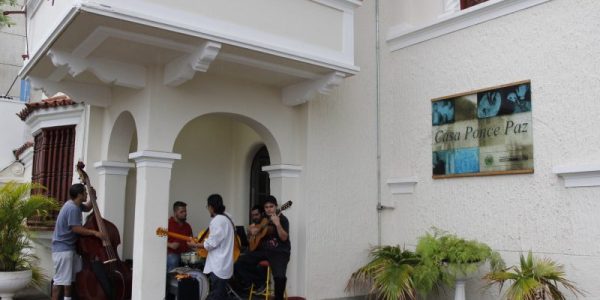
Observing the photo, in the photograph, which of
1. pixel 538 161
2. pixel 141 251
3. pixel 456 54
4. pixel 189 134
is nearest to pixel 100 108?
pixel 189 134

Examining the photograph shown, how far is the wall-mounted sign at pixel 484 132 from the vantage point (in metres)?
6.97

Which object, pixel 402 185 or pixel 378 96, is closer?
pixel 402 185

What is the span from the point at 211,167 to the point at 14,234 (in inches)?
130

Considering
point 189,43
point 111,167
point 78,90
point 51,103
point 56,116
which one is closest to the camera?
point 189,43

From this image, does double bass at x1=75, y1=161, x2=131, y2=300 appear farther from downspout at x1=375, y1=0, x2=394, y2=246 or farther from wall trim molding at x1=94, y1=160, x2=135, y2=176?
downspout at x1=375, y1=0, x2=394, y2=246

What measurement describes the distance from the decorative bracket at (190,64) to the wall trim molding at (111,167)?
5.97ft

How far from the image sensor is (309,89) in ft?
24.9

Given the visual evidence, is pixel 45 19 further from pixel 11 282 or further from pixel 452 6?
pixel 452 6

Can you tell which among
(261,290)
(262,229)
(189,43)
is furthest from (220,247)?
(189,43)

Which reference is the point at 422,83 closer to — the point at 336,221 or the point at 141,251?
the point at 336,221

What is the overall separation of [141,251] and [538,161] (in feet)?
16.4

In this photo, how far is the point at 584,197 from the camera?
6297 mm

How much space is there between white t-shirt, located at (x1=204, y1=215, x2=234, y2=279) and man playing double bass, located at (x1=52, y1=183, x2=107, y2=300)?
5.28ft

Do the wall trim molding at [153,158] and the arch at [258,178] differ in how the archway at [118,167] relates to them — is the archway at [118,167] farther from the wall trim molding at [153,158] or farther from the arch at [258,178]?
the arch at [258,178]
